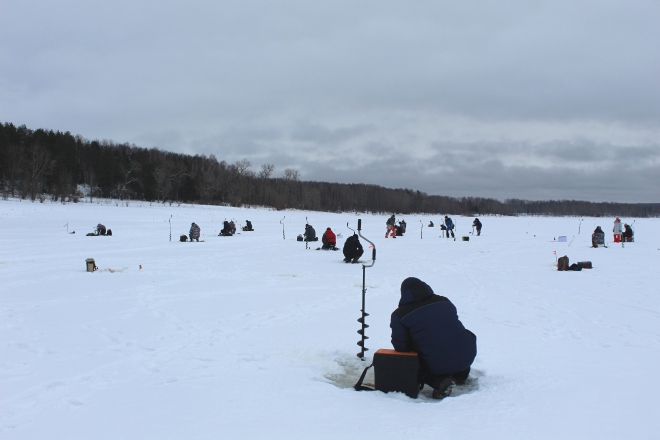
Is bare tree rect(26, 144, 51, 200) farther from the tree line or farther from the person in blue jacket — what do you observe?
the person in blue jacket

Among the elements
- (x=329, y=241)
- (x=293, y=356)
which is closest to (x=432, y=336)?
(x=293, y=356)

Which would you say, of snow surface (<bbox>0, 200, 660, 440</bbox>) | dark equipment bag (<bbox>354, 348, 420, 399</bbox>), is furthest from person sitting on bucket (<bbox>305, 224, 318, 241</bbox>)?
dark equipment bag (<bbox>354, 348, 420, 399</bbox>)

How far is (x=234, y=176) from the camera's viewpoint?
326 ft

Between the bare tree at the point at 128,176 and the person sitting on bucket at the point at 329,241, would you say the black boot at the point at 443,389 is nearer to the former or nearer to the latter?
the person sitting on bucket at the point at 329,241

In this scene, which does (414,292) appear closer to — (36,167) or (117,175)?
(36,167)

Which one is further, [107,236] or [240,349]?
[107,236]

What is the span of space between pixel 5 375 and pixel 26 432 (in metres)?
1.89

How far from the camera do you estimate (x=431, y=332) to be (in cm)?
500

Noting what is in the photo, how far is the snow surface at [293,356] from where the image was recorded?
412 centimetres

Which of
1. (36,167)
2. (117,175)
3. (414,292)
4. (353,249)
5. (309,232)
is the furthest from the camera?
(117,175)

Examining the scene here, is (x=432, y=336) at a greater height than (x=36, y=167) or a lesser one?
lesser

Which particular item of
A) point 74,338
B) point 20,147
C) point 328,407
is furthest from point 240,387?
point 20,147

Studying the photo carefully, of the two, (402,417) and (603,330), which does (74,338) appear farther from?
(603,330)

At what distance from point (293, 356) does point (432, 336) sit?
216cm
